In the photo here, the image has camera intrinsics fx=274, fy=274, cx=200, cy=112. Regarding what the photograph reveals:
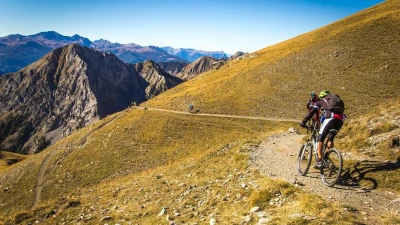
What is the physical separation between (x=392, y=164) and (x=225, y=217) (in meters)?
9.04

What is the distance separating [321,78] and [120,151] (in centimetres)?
4704

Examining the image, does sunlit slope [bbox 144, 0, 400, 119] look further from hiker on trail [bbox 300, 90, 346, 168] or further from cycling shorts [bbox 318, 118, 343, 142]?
cycling shorts [bbox 318, 118, 343, 142]

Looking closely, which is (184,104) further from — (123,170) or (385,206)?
(385,206)

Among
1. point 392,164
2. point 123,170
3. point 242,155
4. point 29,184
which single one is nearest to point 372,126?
point 392,164

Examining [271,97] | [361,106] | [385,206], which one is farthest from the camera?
[271,97]

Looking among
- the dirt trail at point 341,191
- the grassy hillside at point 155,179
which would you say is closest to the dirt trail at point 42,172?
the grassy hillside at point 155,179

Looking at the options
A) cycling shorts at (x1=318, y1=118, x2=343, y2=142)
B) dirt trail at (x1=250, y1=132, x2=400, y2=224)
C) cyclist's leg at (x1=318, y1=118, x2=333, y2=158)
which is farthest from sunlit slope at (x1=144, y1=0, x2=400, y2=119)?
cycling shorts at (x1=318, y1=118, x2=343, y2=142)

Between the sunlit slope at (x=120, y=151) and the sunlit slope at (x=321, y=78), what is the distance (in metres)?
8.27

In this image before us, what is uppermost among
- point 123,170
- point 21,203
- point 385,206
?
point 385,206

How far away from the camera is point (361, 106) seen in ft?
159

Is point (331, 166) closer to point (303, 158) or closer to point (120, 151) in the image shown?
point (303, 158)

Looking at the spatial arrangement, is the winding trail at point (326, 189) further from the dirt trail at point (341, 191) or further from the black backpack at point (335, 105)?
the black backpack at point (335, 105)

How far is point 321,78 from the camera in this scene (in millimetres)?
63344

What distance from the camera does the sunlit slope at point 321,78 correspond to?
5422cm
